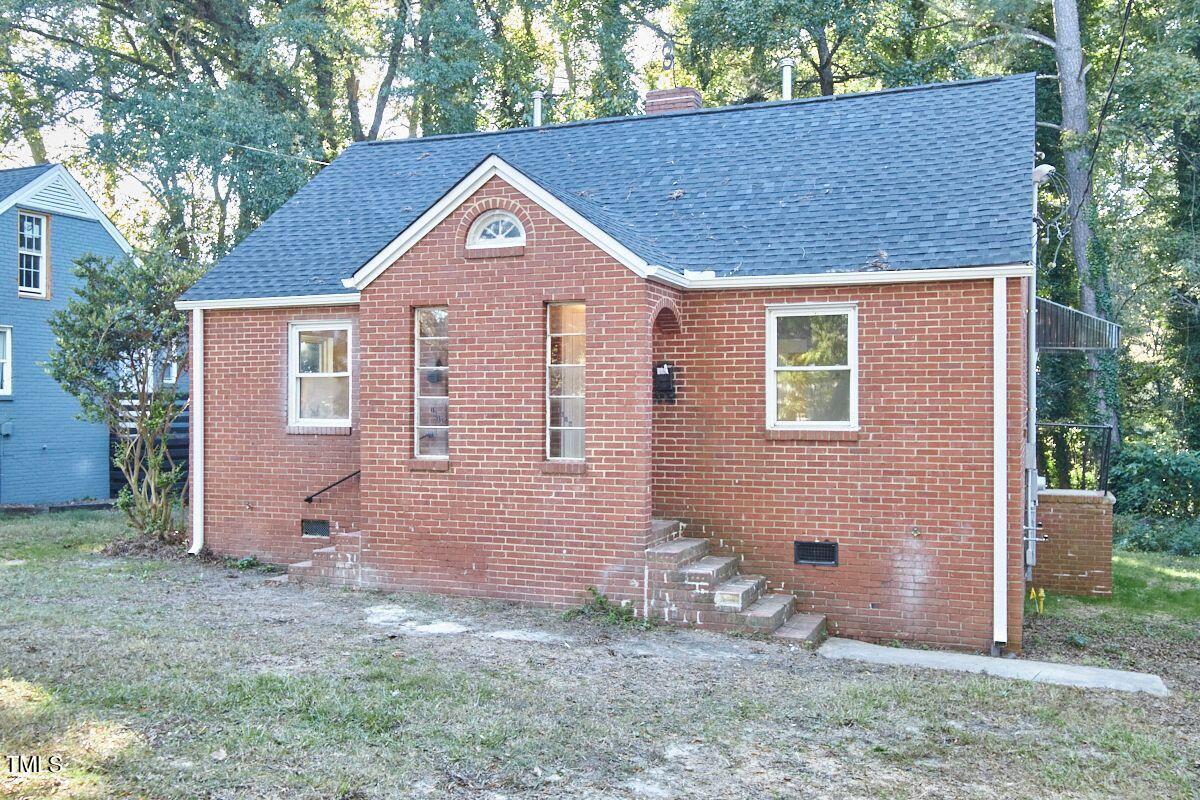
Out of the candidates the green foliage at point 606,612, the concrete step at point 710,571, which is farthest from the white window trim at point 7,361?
the concrete step at point 710,571

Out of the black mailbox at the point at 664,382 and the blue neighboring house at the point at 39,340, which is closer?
the black mailbox at the point at 664,382

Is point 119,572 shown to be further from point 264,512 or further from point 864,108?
point 864,108

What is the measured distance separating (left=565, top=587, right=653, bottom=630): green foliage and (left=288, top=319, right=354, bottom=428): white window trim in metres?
4.24

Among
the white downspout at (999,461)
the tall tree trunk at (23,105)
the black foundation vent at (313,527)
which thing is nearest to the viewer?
the white downspout at (999,461)

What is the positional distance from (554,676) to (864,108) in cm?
894

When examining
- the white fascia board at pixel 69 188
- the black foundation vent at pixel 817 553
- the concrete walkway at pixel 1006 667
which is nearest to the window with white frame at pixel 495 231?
the black foundation vent at pixel 817 553

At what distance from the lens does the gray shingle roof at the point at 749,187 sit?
10117 millimetres

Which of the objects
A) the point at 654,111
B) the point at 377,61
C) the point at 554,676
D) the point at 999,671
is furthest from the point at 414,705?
the point at 377,61

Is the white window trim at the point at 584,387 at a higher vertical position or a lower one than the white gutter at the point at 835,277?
lower

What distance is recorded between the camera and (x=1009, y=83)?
12531 millimetres

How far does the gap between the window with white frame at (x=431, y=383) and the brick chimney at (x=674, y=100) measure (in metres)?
6.28

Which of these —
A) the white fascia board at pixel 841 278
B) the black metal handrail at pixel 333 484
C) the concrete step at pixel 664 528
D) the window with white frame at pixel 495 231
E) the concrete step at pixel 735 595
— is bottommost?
the concrete step at pixel 735 595

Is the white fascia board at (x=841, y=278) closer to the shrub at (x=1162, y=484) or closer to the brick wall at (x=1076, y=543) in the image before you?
the brick wall at (x=1076, y=543)

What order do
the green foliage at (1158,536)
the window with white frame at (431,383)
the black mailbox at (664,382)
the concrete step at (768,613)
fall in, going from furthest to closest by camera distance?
1. the green foliage at (1158,536)
2. the window with white frame at (431,383)
3. the black mailbox at (664,382)
4. the concrete step at (768,613)
